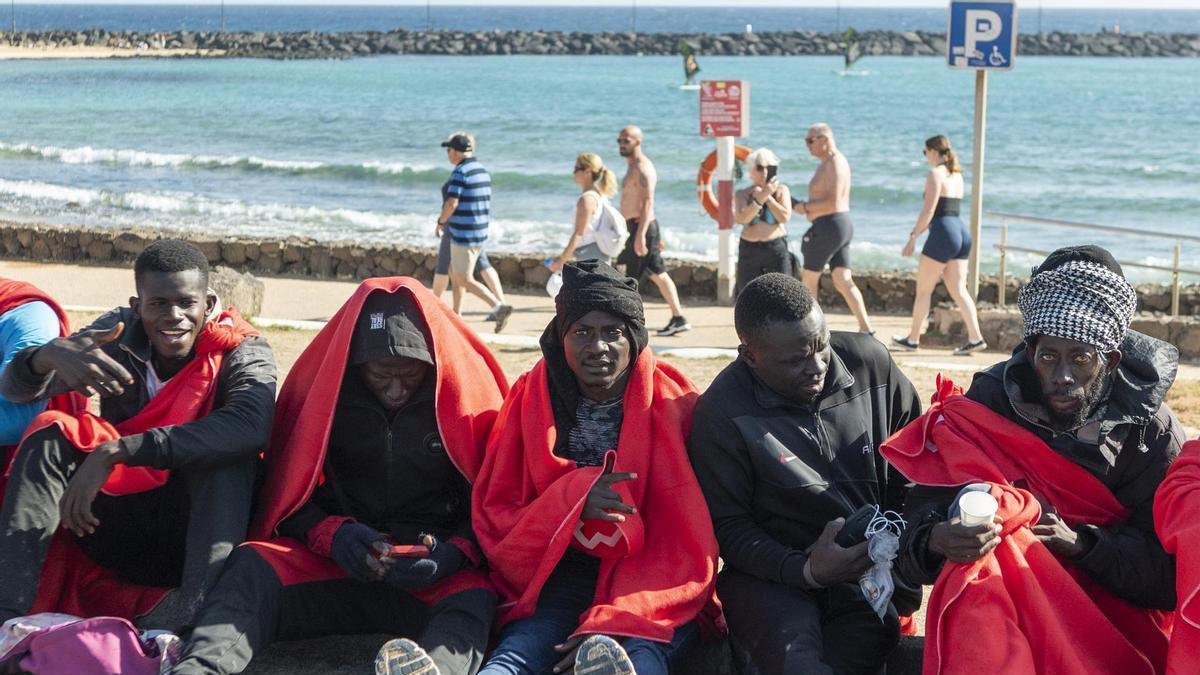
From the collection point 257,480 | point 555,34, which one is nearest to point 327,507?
point 257,480

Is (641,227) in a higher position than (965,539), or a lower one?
lower

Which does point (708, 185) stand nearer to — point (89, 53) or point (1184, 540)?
point (1184, 540)

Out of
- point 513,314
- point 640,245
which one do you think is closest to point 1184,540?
point 640,245

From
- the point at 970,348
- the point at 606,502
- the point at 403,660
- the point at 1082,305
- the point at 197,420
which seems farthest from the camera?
the point at 970,348

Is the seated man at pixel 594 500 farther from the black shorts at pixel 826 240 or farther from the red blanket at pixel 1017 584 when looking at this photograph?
the black shorts at pixel 826 240

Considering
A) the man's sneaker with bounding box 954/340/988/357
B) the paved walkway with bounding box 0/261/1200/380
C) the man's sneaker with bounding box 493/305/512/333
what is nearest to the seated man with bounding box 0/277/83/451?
the paved walkway with bounding box 0/261/1200/380

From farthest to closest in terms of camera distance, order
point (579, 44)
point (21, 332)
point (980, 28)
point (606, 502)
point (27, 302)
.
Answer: point (579, 44) → point (980, 28) → point (27, 302) → point (21, 332) → point (606, 502)

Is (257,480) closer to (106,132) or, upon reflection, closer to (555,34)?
(106,132)

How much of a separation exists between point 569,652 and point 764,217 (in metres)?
6.53

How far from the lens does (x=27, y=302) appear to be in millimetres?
4324

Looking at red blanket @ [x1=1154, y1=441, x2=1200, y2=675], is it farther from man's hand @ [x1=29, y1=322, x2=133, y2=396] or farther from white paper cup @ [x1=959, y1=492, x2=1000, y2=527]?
man's hand @ [x1=29, y1=322, x2=133, y2=396]

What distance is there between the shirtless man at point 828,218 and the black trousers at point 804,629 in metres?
6.46

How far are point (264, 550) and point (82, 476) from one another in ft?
1.68

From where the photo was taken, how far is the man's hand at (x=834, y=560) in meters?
3.57
